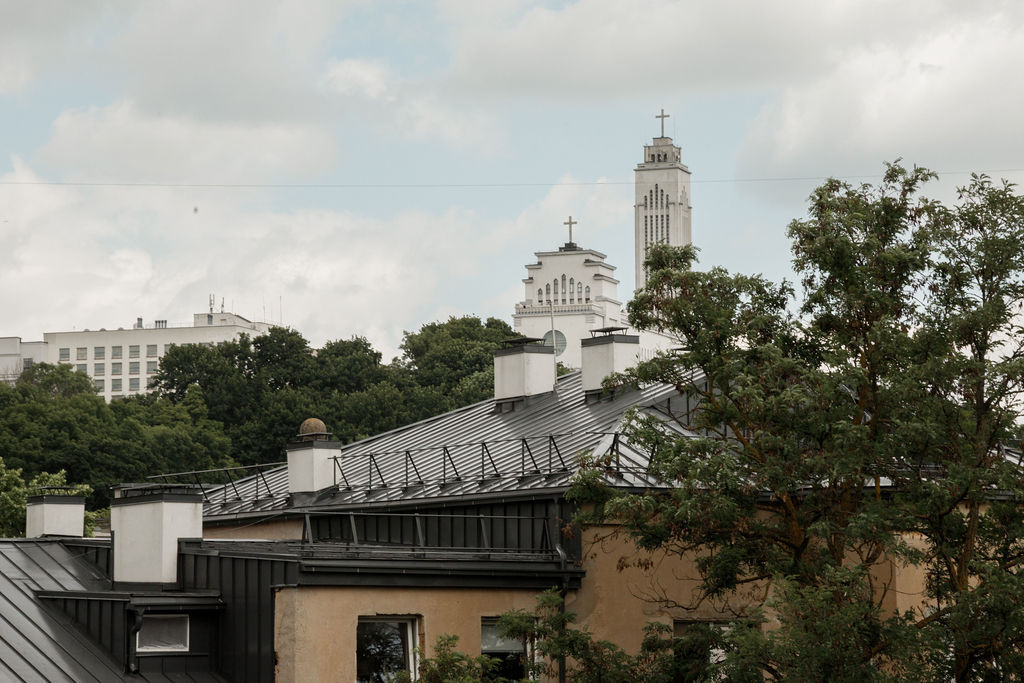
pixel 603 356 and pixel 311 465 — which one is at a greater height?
pixel 603 356

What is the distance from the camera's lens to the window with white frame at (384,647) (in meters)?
22.8

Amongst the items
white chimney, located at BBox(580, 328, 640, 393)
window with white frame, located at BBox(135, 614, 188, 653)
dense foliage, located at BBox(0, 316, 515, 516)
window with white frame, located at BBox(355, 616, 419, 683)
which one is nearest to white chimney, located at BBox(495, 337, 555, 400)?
white chimney, located at BBox(580, 328, 640, 393)

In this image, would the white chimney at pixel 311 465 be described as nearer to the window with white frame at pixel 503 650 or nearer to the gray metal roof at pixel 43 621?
the gray metal roof at pixel 43 621

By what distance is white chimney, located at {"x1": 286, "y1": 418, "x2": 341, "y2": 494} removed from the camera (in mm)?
33284

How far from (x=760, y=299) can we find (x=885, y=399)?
7.80ft

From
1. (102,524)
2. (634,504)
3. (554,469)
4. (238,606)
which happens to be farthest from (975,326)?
(102,524)

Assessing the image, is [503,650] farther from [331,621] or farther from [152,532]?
[152,532]

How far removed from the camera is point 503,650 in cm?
2459

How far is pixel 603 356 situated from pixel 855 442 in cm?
1505

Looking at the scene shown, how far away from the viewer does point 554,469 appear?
1085 inches

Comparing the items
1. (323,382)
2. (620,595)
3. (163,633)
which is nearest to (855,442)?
(620,595)

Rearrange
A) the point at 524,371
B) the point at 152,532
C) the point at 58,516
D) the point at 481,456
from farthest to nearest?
the point at 524,371 < the point at 481,456 < the point at 58,516 < the point at 152,532

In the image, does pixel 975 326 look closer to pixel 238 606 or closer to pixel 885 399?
pixel 885 399

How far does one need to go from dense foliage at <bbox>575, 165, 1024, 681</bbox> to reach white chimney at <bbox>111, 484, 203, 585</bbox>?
7128mm
